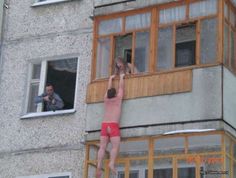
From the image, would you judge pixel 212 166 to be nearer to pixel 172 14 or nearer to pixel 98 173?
pixel 98 173

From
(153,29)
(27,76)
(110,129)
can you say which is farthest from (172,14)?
(27,76)

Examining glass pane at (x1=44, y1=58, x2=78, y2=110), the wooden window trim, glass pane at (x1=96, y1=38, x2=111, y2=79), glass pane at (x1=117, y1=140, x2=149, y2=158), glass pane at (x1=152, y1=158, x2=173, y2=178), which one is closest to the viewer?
the wooden window trim

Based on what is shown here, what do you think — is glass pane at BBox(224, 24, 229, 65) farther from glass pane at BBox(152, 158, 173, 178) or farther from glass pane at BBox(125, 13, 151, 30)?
glass pane at BBox(152, 158, 173, 178)

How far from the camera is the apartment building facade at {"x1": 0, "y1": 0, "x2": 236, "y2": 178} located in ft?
57.5

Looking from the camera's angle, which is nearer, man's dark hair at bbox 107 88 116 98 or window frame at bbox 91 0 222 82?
window frame at bbox 91 0 222 82

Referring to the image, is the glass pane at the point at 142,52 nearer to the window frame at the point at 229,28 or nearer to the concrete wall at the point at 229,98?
the window frame at the point at 229,28

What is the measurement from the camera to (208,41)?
706 inches

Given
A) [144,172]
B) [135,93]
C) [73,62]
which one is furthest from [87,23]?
[144,172]

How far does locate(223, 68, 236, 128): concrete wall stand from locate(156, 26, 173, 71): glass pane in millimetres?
1356

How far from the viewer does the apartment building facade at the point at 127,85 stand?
57.5 feet

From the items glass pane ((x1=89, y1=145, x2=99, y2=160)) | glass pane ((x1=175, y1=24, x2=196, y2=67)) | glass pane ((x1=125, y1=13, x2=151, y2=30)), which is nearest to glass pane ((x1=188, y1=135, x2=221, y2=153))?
glass pane ((x1=175, y1=24, x2=196, y2=67))

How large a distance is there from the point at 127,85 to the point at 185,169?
245 centimetres

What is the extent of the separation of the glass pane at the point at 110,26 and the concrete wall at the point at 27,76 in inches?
37.6

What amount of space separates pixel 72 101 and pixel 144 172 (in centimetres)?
323
